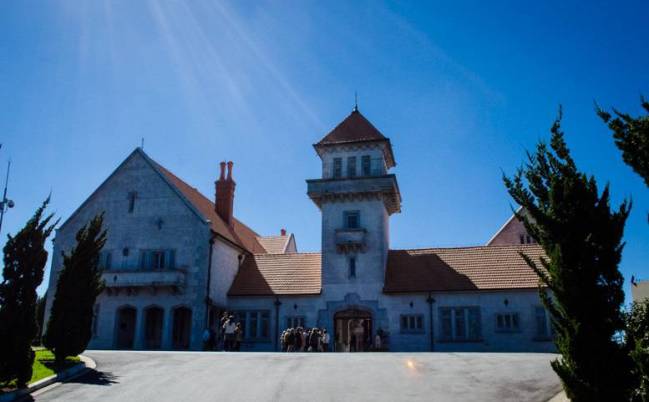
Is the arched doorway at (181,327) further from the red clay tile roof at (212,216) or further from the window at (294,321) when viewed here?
the window at (294,321)

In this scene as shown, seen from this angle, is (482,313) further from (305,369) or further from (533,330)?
(305,369)

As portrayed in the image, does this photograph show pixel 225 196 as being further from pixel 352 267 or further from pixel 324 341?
pixel 324 341

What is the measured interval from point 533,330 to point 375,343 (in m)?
8.82

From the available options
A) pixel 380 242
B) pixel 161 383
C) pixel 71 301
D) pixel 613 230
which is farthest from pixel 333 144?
pixel 613 230

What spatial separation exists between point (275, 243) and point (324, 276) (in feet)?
50.1

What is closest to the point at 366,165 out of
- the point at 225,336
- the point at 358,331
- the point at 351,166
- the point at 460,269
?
the point at 351,166

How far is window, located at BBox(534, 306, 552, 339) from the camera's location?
1237 inches

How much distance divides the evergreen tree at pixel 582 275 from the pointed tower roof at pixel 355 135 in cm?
2349

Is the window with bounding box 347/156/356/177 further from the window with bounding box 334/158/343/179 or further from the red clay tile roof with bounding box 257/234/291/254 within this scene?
the red clay tile roof with bounding box 257/234/291/254

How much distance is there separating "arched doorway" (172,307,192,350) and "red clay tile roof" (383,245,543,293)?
493 inches

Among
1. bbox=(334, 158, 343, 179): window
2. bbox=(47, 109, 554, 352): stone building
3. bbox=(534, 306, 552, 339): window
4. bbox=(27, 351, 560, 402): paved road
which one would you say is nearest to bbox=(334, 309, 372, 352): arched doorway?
bbox=(47, 109, 554, 352): stone building

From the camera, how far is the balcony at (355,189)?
1415 inches

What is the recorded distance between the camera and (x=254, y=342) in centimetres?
3491

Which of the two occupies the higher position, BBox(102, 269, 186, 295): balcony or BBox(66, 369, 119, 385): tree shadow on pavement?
BBox(102, 269, 186, 295): balcony
